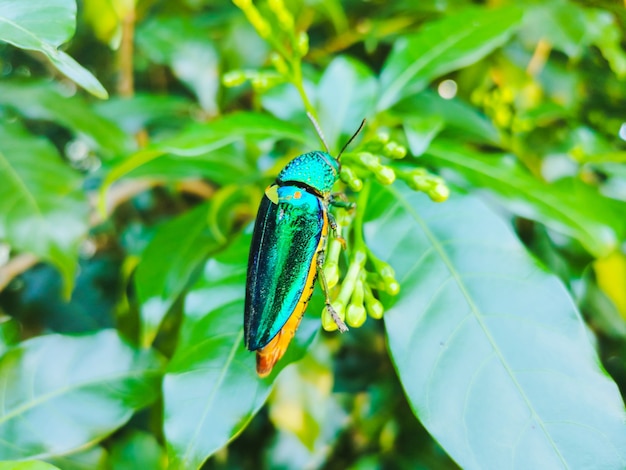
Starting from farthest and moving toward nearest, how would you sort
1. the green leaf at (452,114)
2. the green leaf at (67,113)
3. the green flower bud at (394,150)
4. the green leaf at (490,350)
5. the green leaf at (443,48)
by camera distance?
the green leaf at (67,113) → the green leaf at (452,114) → the green leaf at (443,48) → the green flower bud at (394,150) → the green leaf at (490,350)

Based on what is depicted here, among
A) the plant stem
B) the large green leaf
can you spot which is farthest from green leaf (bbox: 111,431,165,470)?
the plant stem

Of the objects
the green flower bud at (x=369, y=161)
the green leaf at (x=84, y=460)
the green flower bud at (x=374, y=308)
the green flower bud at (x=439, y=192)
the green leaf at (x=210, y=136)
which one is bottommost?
the green leaf at (x=84, y=460)

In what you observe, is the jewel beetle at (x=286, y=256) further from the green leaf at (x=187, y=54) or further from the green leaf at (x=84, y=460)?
the green leaf at (x=187, y=54)

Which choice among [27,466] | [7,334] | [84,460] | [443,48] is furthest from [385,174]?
[84,460]

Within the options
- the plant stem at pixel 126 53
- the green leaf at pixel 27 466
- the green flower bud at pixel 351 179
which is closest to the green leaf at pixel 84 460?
the green leaf at pixel 27 466

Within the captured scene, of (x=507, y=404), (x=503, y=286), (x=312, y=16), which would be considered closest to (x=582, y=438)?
(x=507, y=404)

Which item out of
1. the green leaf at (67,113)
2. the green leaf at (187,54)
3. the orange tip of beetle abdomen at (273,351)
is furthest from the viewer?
the green leaf at (187,54)

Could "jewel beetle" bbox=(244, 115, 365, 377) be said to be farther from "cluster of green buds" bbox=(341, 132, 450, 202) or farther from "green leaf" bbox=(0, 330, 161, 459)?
"green leaf" bbox=(0, 330, 161, 459)
